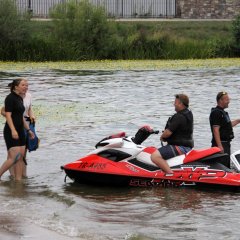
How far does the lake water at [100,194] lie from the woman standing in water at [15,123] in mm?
494

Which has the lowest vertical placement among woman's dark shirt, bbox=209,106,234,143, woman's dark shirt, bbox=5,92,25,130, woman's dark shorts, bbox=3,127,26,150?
woman's dark shorts, bbox=3,127,26,150

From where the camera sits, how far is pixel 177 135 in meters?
13.9

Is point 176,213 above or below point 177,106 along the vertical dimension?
below

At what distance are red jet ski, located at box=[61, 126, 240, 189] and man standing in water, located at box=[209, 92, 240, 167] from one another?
37cm

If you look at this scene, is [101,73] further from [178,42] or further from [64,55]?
[178,42]

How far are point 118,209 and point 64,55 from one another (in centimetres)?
3517

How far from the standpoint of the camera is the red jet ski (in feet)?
44.8

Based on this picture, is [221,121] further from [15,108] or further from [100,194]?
[15,108]

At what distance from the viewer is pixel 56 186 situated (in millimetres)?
14570

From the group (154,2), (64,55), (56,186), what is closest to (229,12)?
(154,2)

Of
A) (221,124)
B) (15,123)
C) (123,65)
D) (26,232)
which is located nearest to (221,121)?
(221,124)

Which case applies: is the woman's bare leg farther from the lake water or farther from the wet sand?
the wet sand

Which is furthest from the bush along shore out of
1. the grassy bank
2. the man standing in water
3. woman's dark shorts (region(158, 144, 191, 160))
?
woman's dark shorts (region(158, 144, 191, 160))

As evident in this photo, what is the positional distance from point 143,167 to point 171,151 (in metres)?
0.51
